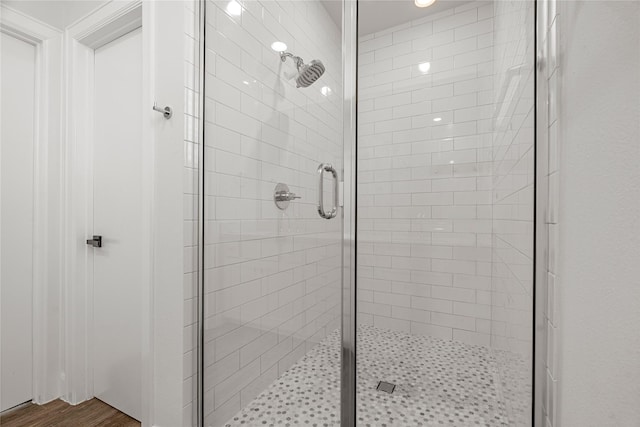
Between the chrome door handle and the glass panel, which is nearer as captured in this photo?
the glass panel

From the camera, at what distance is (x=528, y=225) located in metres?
0.79

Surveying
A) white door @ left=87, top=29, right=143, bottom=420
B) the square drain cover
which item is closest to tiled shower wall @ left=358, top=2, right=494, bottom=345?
the square drain cover

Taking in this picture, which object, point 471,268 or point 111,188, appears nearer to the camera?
point 471,268

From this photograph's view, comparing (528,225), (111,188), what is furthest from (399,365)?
(111,188)

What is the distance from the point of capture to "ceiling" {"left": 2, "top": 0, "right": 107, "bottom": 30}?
4.98ft

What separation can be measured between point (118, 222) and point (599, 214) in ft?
6.32

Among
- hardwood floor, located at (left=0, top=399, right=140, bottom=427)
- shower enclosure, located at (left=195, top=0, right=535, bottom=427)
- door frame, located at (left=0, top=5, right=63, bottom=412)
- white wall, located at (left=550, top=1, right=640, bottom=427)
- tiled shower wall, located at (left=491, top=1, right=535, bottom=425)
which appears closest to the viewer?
white wall, located at (left=550, top=1, right=640, bottom=427)

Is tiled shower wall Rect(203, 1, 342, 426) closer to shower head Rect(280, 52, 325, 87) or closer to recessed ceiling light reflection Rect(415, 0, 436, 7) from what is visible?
shower head Rect(280, 52, 325, 87)

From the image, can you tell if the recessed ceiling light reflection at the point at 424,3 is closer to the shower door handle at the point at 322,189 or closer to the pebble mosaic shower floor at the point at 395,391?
the shower door handle at the point at 322,189

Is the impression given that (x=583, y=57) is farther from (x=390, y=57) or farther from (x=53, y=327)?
(x=53, y=327)

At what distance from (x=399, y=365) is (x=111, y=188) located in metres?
1.81

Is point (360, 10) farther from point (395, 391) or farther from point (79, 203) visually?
point (79, 203)

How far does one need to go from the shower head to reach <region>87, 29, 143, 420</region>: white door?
0.89m

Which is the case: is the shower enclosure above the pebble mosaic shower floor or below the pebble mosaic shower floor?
above
